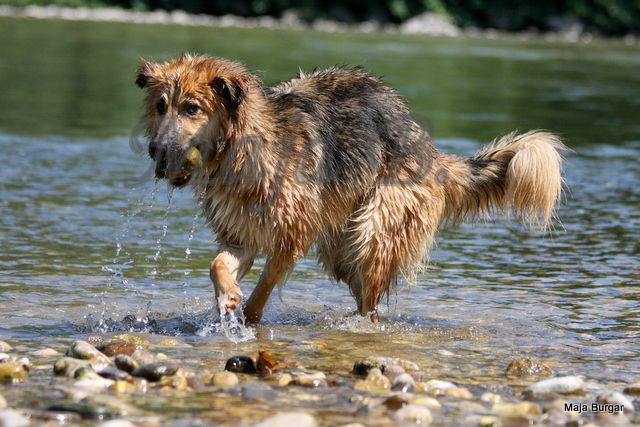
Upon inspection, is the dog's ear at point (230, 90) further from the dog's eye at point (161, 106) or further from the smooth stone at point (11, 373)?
the smooth stone at point (11, 373)

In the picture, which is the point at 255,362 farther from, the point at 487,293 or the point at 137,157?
the point at 137,157

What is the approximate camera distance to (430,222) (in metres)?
7.73

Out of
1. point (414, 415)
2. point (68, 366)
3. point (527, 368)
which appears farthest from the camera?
point (527, 368)

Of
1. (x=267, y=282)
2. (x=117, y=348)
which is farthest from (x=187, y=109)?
(x=117, y=348)

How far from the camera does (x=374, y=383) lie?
580cm

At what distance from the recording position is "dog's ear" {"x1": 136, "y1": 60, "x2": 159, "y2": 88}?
679cm

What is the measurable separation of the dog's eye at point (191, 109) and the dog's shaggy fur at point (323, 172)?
1cm

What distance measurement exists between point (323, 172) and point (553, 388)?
2289 mm

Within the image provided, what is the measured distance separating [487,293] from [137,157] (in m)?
7.03

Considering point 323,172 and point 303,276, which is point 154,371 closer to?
point 323,172

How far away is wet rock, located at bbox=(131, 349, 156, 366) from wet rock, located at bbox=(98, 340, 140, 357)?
10cm

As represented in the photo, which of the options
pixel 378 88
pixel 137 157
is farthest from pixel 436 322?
pixel 137 157

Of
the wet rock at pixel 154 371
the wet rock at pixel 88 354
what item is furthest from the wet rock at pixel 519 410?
the wet rock at pixel 88 354

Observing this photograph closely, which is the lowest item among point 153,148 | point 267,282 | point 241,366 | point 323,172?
point 241,366
